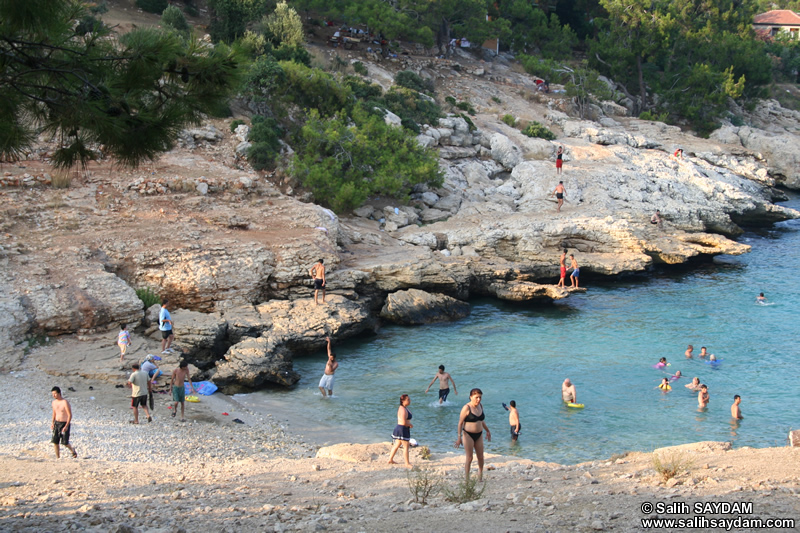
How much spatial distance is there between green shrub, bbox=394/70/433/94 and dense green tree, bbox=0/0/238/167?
105ft

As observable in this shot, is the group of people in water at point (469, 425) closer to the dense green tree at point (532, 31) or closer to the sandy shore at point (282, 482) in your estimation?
the sandy shore at point (282, 482)

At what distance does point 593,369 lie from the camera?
1795 centimetres

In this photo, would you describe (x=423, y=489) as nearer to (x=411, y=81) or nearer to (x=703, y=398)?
(x=703, y=398)

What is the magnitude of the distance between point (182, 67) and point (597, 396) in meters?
12.5

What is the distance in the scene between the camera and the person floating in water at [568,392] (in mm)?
15695

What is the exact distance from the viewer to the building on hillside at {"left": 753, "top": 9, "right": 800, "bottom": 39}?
74250 millimetres

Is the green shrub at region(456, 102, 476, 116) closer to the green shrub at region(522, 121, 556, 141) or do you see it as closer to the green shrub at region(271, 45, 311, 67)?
the green shrub at region(522, 121, 556, 141)

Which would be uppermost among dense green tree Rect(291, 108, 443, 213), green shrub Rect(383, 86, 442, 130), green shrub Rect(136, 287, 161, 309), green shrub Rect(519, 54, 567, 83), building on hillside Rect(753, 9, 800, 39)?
building on hillside Rect(753, 9, 800, 39)

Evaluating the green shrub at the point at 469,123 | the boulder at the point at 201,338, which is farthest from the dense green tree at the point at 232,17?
the boulder at the point at 201,338

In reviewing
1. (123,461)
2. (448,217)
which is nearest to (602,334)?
(448,217)

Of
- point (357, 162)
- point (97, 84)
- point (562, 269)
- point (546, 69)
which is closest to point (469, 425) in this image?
point (97, 84)

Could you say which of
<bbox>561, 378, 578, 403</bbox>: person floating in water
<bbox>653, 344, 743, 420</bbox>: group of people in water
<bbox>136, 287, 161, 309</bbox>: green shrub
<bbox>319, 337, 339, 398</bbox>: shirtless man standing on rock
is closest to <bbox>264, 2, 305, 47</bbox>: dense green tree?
<bbox>136, 287, 161, 309</bbox>: green shrub

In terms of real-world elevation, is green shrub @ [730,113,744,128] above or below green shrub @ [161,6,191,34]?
below

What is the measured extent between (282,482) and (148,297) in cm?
1047
